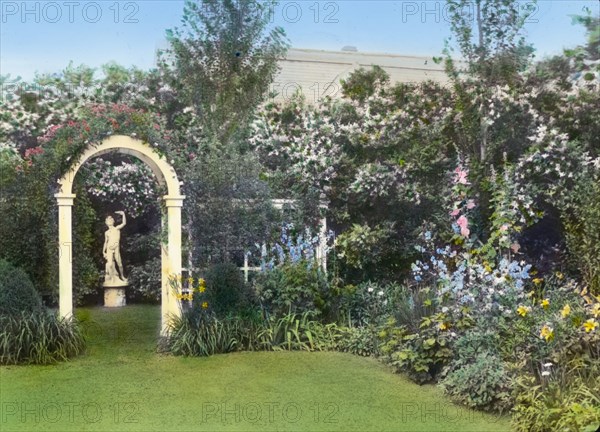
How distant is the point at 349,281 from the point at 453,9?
225cm

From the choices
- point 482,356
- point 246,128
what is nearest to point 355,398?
point 482,356

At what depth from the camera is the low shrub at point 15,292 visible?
411 cm

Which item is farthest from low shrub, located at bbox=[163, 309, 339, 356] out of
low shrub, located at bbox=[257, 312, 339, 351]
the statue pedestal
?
the statue pedestal

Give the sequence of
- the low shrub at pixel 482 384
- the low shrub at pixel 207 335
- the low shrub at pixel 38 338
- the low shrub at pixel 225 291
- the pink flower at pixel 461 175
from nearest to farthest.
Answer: the low shrub at pixel 482 384 < the low shrub at pixel 38 338 < the low shrub at pixel 207 335 < the low shrub at pixel 225 291 < the pink flower at pixel 461 175

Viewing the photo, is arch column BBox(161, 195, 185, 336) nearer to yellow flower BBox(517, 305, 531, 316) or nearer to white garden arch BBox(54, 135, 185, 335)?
white garden arch BBox(54, 135, 185, 335)

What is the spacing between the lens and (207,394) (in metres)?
3.88

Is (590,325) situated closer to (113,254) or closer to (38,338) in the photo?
(113,254)

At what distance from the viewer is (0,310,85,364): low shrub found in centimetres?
411

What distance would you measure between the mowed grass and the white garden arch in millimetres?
251

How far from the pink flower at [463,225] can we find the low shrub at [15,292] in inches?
117

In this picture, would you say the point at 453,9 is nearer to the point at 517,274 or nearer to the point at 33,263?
the point at 517,274

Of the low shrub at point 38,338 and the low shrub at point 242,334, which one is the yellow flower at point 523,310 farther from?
the low shrub at point 38,338

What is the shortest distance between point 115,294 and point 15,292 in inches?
24.5

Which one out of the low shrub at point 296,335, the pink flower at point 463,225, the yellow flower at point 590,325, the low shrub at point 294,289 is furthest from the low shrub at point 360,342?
the yellow flower at point 590,325
